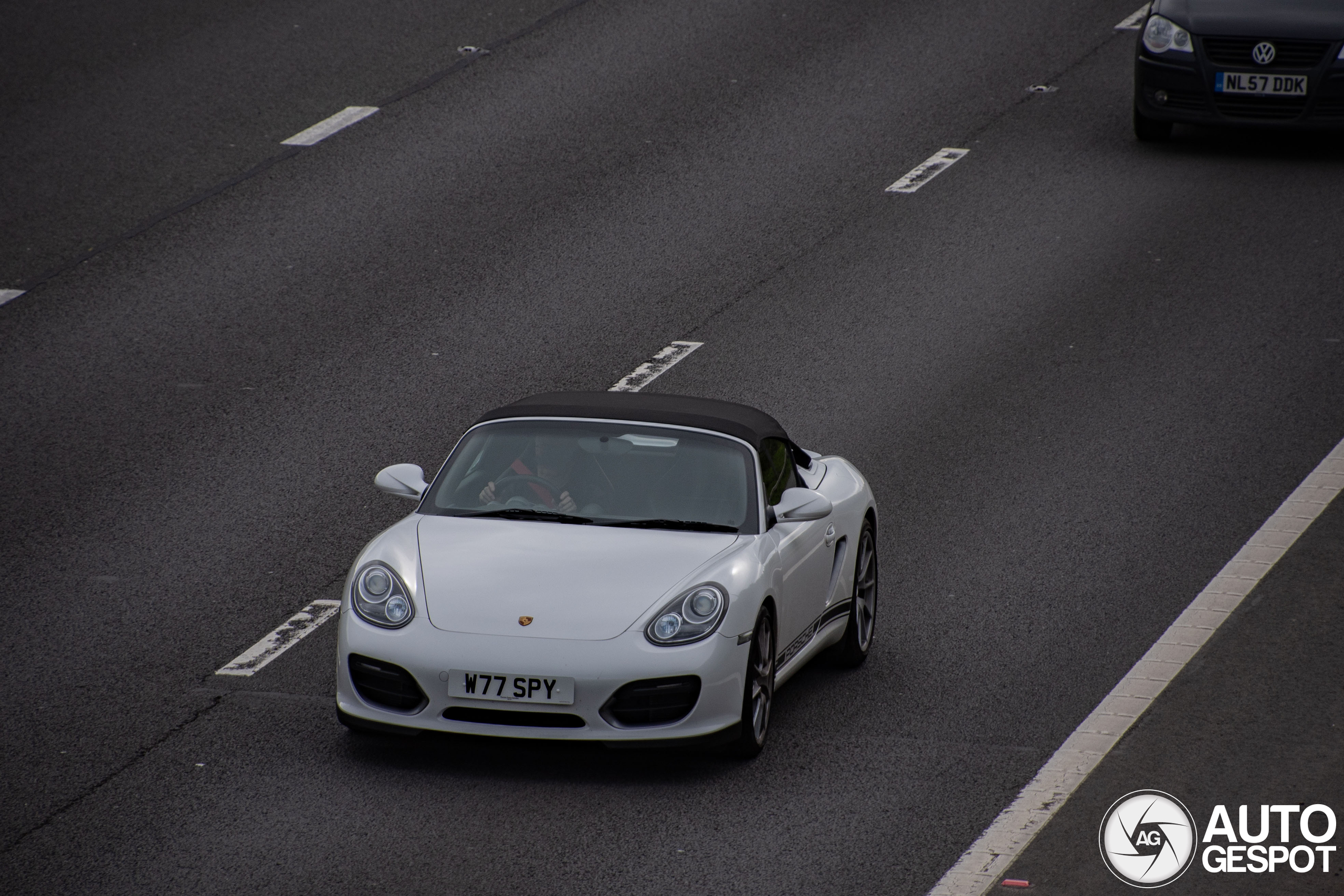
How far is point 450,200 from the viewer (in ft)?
53.4

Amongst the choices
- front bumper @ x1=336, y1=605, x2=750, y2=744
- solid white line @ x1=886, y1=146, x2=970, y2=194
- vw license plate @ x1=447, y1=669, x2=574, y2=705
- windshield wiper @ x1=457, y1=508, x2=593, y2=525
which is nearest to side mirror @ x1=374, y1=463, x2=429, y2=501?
windshield wiper @ x1=457, y1=508, x2=593, y2=525

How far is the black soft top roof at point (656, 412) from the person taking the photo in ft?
27.4

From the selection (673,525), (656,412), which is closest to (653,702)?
(673,525)

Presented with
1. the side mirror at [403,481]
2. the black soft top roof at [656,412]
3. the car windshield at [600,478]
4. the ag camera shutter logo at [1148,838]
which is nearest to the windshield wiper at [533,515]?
the car windshield at [600,478]

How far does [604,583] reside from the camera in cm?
736

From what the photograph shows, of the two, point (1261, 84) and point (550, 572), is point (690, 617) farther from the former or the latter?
point (1261, 84)

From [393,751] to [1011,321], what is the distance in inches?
310

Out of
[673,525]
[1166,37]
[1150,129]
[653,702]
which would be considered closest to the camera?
[653,702]

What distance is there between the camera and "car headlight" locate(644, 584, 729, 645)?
284 inches

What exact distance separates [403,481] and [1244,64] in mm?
11858

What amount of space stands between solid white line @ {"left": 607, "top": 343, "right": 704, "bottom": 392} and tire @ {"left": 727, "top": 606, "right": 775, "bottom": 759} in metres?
4.84

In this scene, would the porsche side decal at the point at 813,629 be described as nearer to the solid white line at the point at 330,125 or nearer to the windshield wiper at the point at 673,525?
the windshield wiper at the point at 673,525

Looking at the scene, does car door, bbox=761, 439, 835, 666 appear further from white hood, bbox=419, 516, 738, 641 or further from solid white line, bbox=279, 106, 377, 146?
solid white line, bbox=279, 106, 377, 146

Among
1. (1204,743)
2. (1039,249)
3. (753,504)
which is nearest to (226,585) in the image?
(753,504)
